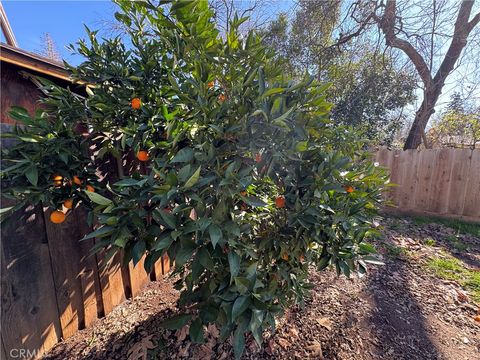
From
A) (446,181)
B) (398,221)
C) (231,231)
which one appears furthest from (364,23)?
(231,231)

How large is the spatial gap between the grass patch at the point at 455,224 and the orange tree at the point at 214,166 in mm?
4622

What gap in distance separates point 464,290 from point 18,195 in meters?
4.27

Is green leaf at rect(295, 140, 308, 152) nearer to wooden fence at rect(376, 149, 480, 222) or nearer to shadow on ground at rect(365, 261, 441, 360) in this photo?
shadow on ground at rect(365, 261, 441, 360)

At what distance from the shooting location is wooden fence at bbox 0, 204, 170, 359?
5.00ft

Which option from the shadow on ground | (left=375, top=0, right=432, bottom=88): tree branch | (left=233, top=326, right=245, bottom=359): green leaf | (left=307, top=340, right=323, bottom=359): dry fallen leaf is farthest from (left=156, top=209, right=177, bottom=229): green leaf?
(left=375, top=0, right=432, bottom=88): tree branch

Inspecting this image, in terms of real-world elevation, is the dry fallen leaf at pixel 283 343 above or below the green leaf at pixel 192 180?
below

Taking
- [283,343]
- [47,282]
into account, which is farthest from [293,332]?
[47,282]

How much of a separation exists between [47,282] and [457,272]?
14.6ft

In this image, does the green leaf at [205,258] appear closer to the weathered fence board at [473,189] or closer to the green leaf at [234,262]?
the green leaf at [234,262]

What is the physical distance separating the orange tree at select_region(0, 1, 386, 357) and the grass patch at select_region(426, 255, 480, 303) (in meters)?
2.43

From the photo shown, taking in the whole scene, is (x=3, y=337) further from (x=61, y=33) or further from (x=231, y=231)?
(x=61, y=33)

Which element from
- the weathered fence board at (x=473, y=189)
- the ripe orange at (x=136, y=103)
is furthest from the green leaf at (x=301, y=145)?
→ the weathered fence board at (x=473, y=189)

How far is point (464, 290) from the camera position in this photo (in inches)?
112

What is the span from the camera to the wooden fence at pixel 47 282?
1523 millimetres
